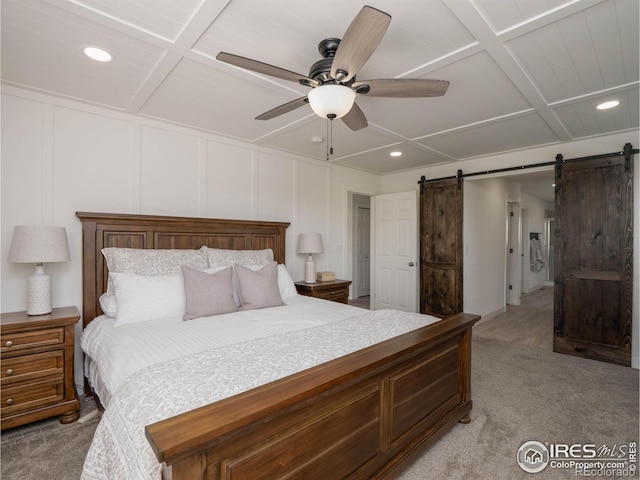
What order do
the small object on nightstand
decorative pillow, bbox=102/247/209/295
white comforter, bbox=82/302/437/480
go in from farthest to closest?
the small object on nightstand → decorative pillow, bbox=102/247/209/295 → white comforter, bbox=82/302/437/480

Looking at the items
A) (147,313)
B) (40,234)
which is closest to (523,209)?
(147,313)

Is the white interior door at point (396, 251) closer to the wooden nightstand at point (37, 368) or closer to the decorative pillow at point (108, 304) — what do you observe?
the decorative pillow at point (108, 304)

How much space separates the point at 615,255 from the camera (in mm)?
3303

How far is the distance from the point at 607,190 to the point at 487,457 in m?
3.08

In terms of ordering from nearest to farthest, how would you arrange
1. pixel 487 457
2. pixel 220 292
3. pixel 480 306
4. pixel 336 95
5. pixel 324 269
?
pixel 336 95, pixel 487 457, pixel 220 292, pixel 324 269, pixel 480 306

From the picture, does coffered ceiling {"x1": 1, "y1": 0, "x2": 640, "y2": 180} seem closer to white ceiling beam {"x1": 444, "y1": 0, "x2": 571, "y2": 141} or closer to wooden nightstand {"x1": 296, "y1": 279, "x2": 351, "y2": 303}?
white ceiling beam {"x1": 444, "y1": 0, "x2": 571, "y2": 141}

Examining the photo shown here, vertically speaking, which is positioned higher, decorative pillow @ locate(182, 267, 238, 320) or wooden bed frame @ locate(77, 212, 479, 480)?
decorative pillow @ locate(182, 267, 238, 320)

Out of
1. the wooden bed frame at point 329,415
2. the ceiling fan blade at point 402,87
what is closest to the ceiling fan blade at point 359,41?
the ceiling fan blade at point 402,87

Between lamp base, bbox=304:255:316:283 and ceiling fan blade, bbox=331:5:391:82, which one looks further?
lamp base, bbox=304:255:316:283

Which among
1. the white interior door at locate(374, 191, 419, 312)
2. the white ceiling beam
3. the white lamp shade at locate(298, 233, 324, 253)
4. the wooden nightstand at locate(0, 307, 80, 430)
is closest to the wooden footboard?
the white ceiling beam

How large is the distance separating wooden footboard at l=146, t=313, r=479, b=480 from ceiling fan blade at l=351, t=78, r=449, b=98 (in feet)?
4.64

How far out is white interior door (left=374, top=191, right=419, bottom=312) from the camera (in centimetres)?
504

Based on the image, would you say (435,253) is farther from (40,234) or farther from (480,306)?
(40,234)

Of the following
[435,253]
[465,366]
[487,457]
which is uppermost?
[435,253]
